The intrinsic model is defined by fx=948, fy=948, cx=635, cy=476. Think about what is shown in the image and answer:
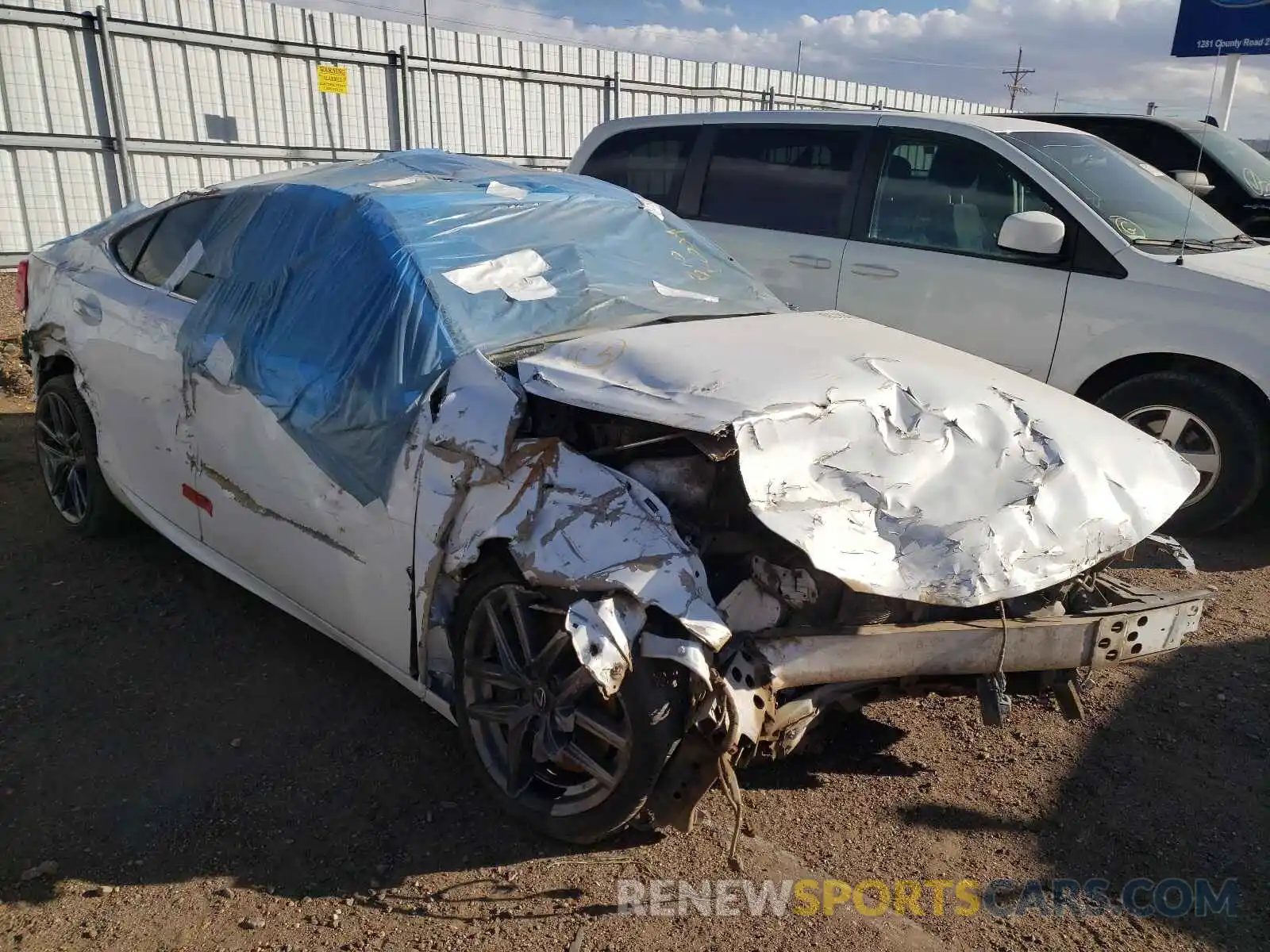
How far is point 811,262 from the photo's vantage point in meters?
5.75

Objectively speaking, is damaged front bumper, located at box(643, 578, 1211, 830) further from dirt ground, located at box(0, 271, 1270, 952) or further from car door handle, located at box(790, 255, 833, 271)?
car door handle, located at box(790, 255, 833, 271)

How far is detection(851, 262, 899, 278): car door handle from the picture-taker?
546cm

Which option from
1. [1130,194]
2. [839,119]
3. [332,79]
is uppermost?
[839,119]

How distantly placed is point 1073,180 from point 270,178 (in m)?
4.06

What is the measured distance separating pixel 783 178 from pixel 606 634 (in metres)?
4.52

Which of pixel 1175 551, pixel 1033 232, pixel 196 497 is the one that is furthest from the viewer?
pixel 1033 232

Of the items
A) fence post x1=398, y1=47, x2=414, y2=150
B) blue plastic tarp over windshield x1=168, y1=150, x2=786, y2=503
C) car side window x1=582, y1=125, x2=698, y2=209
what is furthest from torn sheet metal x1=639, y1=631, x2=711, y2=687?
fence post x1=398, y1=47, x2=414, y2=150

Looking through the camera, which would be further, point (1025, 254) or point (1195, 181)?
point (1195, 181)

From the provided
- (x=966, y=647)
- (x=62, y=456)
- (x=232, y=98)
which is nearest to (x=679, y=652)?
(x=966, y=647)

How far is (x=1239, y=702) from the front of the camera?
3342 millimetres

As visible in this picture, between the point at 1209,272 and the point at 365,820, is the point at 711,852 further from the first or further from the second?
the point at 1209,272

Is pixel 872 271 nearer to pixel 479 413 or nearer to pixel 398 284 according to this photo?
pixel 398 284

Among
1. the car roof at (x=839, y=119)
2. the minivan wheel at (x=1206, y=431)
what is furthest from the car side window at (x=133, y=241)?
the minivan wheel at (x=1206, y=431)

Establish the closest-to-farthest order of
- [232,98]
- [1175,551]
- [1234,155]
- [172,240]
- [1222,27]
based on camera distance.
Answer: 1. [1175,551]
2. [172,240]
3. [1234,155]
4. [1222,27]
5. [232,98]
